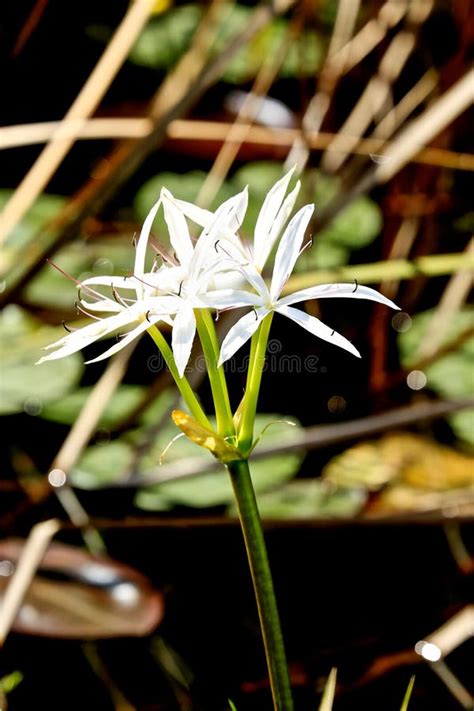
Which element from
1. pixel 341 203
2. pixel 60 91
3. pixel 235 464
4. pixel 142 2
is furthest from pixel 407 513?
pixel 60 91

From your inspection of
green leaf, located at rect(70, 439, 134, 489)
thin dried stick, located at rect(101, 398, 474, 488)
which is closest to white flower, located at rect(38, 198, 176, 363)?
thin dried stick, located at rect(101, 398, 474, 488)

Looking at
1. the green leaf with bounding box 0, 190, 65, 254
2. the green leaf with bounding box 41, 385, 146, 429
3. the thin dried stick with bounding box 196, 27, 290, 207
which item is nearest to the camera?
the green leaf with bounding box 41, 385, 146, 429

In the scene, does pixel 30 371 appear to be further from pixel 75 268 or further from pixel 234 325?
pixel 234 325

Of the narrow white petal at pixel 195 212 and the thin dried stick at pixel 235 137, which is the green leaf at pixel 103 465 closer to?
the thin dried stick at pixel 235 137

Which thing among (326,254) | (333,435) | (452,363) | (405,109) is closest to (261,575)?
(333,435)

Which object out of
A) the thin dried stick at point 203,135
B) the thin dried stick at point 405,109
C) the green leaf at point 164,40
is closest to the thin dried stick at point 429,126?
the thin dried stick at point 203,135

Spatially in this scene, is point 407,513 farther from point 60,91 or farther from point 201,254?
point 60,91

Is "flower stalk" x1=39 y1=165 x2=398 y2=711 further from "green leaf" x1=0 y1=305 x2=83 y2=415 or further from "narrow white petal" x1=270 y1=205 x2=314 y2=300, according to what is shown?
"green leaf" x1=0 y1=305 x2=83 y2=415
